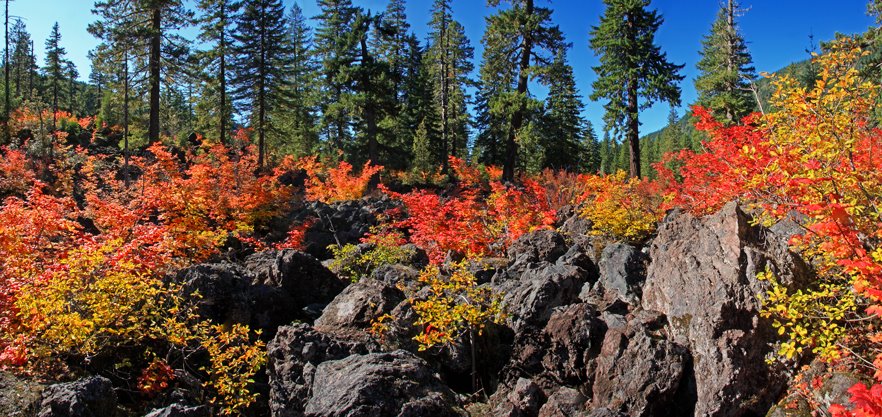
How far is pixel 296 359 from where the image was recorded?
5.66m

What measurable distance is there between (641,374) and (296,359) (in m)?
4.16

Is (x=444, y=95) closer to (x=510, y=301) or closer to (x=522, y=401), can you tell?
(x=510, y=301)

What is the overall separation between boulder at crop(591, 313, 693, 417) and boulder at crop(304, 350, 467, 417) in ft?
6.08

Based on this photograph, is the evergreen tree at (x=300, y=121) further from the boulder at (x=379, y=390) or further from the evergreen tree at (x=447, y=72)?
the boulder at (x=379, y=390)

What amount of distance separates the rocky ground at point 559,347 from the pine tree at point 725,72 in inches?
689

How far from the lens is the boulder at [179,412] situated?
447cm

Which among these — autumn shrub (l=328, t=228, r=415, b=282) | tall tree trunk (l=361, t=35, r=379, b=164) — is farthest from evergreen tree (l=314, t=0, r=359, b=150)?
autumn shrub (l=328, t=228, r=415, b=282)

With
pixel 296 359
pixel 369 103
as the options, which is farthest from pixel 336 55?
pixel 296 359

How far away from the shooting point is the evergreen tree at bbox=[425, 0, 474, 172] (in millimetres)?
31984

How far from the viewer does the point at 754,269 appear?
5.48 metres

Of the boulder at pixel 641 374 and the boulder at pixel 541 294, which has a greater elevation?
the boulder at pixel 541 294

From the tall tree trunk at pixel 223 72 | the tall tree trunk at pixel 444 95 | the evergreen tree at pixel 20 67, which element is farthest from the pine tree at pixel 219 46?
the evergreen tree at pixel 20 67

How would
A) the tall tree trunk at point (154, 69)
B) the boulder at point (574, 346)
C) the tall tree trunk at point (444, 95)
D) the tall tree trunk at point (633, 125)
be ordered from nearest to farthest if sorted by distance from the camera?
the boulder at point (574, 346) → the tall tree trunk at point (633, 125) → the tall tree trunk at point (154, 69) → the tall tree trunk at point (444, 95)

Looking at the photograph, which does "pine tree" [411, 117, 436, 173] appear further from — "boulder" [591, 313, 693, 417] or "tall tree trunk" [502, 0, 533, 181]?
"boulder" [591, 313, 693, 417]
